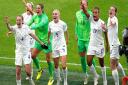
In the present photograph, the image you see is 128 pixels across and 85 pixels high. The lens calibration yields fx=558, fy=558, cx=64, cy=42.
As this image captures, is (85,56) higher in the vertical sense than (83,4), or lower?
lower

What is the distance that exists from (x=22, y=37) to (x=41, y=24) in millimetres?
1826

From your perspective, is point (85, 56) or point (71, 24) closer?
point (85, 56)

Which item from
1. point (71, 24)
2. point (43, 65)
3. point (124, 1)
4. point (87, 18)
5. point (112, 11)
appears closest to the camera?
point (112, 11)

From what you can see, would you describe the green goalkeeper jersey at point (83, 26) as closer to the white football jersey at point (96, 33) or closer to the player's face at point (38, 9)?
the white football jersey at point (96, 33)

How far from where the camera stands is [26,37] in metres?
18.4

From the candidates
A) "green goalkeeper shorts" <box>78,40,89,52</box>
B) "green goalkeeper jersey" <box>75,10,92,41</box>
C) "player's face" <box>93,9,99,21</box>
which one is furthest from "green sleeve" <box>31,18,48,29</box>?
"player's face" <box>93,9,99,21</box>

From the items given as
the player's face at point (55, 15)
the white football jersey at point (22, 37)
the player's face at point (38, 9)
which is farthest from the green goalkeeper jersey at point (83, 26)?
the white football jersey at point (22, 37)

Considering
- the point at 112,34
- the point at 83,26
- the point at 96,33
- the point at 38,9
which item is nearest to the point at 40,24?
Answer: the point at 38,9

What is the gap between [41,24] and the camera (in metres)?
20.0

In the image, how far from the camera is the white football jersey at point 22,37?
18.3 meters

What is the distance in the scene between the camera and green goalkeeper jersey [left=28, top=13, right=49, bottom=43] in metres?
20.1

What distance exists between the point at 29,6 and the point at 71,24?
9117 mm

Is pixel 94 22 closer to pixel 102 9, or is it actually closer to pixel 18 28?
pixel 18 28

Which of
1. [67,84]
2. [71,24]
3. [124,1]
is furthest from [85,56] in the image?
[124,1]
